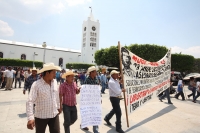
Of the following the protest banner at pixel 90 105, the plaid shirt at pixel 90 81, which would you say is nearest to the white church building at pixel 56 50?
the plaid shirt at pixel 90 81

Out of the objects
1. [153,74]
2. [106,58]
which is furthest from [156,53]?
[153,74]

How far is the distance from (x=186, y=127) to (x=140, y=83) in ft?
6.86

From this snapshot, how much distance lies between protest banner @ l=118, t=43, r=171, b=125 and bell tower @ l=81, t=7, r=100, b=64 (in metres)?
55.3

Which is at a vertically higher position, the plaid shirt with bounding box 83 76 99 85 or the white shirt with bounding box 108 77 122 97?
the plaid shirt with bounding box 83 76 99 85

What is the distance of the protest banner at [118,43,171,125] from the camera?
4914 mm

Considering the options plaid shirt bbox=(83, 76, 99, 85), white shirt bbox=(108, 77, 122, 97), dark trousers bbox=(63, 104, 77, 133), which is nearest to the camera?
dark trousers bbox=(63, 104, 77, 133)

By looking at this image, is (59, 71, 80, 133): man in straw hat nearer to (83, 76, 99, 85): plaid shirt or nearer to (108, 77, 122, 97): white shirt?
(83, 76, 99, 85): plaid shirt

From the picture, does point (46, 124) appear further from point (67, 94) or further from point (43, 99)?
point (67, 94)

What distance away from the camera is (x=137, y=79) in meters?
5.48

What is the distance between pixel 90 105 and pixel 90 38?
192 feet

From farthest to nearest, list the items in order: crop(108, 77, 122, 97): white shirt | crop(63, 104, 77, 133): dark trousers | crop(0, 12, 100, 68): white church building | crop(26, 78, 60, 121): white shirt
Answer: crop(0, 12, 100, 68): white church building, crop(108, 77, 122, 97): white shirt, crop(63, 104, 77, 133): dark trousers, crop(26, 78, 60, 121): white shirt

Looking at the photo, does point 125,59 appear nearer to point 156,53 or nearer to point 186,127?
point 186,127

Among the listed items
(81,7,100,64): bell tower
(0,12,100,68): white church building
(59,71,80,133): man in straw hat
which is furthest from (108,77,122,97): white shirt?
(81,7,100,64): bell tower

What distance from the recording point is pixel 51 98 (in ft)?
9.57
